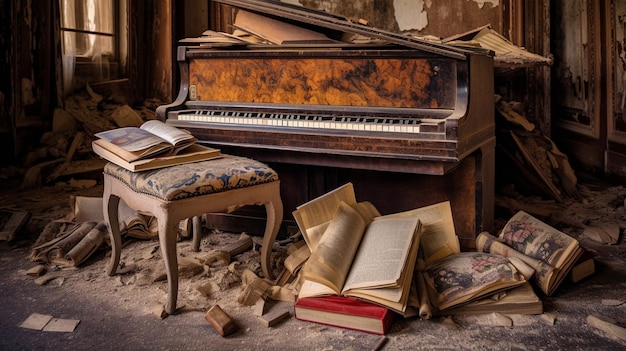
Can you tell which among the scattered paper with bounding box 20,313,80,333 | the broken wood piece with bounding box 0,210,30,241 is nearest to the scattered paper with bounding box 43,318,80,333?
the scattered paper with bounding box 20,313,80,333

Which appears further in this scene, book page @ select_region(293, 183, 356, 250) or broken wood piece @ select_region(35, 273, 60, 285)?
broken wood piece @ select_region(35, 273, 60, 285)

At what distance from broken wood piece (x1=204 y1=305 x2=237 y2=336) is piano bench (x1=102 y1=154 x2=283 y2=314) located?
0.22m

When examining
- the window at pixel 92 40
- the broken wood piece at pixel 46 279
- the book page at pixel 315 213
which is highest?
the window at pixel 92 40

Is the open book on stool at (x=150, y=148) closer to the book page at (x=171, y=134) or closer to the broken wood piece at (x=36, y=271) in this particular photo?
the book page at (x=171, y=134)

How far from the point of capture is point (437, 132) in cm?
283

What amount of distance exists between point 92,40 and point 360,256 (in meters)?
5.00

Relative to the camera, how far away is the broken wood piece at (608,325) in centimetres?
239

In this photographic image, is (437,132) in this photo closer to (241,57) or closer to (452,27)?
(241,57)

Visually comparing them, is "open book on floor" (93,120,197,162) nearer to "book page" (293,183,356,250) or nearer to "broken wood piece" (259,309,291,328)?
"book page" (293,183,356,250)

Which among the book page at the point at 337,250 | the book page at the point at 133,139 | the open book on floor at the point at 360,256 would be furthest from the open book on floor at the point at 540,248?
the book page at the point at 133,139

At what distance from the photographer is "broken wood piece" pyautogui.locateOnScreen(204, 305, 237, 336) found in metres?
2.50

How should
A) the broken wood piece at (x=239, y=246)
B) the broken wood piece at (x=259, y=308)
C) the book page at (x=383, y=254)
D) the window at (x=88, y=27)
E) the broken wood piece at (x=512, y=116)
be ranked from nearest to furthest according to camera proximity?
the book page at (x=383, y=254), the broken wood piece at (x=259, y=308), the broken wood piece at (x=239, y=246), the broken wood piece at (x=512, y=116), the window at (x=88, y=27)

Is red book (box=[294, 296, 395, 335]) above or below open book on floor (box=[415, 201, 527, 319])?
below

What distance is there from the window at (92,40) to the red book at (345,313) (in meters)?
4.63
